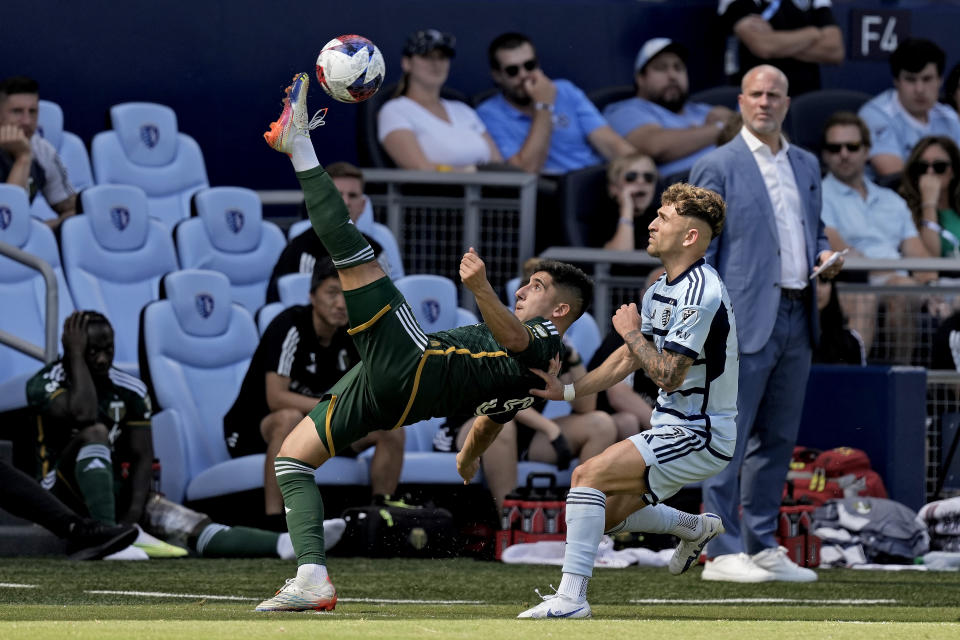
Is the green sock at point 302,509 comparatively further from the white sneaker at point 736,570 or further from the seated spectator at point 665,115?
the seated spectator at point 665,115

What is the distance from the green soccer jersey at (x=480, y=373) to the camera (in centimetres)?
612

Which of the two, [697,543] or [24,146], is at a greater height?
[24,146]

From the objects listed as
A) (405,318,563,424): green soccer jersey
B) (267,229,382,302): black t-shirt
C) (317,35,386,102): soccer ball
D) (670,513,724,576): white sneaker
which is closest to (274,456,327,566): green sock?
(405,318,563,424): green soccer jersey

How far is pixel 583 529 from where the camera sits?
235 inches

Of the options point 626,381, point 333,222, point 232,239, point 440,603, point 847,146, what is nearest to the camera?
point 333,222

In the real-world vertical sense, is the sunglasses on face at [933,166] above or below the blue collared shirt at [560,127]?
below

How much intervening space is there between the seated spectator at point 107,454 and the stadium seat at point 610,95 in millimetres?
5115

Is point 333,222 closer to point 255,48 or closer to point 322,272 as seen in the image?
point 322,272

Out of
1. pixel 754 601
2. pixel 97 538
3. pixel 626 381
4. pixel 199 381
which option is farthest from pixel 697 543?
pixel 199 381

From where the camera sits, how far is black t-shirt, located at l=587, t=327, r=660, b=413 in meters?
9.98

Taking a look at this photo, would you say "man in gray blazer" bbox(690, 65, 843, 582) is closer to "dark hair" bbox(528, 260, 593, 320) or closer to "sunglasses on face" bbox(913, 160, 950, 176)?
"dark hair" bbox(528, 260, 593, 320)

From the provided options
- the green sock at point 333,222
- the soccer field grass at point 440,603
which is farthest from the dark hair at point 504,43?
the green sock at point 333,222

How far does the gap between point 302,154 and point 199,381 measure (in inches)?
170

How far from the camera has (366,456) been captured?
9.62m
